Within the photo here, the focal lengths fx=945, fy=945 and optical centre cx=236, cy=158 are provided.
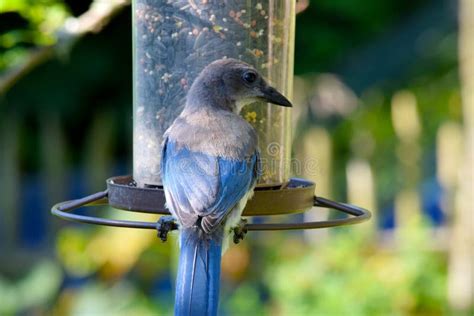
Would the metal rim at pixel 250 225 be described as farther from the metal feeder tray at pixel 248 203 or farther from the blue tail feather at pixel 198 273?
the blue tail feather at pixel 198 273

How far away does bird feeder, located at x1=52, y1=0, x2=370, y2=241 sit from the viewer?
4363 millimetres

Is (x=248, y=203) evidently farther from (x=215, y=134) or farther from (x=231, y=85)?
(x=231, y=85)

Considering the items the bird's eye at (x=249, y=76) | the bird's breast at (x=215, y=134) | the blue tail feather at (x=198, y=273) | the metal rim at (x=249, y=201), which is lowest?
the blue tail feather at (x=198, y=273)

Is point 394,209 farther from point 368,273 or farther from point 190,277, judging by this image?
point 190,277

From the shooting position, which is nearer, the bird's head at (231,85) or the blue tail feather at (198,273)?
the blue tail feather at (198,273)

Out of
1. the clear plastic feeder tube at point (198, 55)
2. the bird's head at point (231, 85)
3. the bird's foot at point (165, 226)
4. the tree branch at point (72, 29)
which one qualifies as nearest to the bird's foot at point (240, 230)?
the bird's foot at point (165, 226)

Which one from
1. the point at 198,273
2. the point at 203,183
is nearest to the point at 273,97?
the point at 203,183

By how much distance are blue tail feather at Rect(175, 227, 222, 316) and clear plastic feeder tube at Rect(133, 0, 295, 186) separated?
65 cm

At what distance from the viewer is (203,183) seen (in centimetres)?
393

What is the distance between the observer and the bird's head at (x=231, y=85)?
4258 mm

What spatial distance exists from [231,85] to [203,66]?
0.20 metres

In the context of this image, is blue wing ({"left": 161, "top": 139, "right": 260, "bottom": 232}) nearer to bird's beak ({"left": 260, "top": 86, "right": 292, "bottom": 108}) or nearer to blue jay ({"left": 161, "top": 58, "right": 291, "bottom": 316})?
blue jay ({"left": 161, "top": 58, "right": 291, "bottom": 316})

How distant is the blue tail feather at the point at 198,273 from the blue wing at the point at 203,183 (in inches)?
3.1

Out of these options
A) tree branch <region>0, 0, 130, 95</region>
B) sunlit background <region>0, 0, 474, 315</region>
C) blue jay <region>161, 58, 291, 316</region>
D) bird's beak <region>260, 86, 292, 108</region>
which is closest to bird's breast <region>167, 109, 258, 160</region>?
blue jay <region>161, 58, 291, 316</region>
